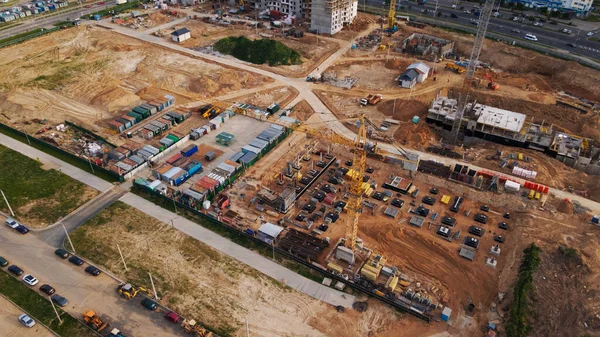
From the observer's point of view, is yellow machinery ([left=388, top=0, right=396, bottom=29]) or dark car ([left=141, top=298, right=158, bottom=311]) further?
yellow machinery ([left=388, top=0, right=396, bottom=29])

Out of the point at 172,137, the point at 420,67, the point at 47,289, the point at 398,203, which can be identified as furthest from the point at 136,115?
the point at 420,67

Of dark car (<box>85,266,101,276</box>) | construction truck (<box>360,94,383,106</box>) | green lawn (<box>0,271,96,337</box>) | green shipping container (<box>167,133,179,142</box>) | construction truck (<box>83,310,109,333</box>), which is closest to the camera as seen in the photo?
construction truck (<box>83,310,109,333</box>)

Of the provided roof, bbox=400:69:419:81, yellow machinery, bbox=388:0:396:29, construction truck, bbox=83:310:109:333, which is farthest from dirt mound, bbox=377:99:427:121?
construction truck, bbox=83:310:109:333

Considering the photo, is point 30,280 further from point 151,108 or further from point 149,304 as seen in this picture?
point 151,108

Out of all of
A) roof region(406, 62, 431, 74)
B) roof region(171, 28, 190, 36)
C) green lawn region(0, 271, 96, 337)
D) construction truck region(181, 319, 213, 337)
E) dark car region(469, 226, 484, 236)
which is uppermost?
roof region(171, 28, 190, 36)

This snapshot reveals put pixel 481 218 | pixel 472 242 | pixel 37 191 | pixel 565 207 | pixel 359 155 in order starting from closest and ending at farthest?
pixel 359 155 → pixel 472 242 → pixel 481 218 → pixel 565 207 → pixel 37 191

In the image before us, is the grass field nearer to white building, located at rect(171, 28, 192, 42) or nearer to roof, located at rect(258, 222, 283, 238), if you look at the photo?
roof, located at rect(258, 222, 283, 238)

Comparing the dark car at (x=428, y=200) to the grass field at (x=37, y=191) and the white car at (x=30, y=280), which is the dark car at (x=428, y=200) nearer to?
the grass field at (x=37, y=191)
